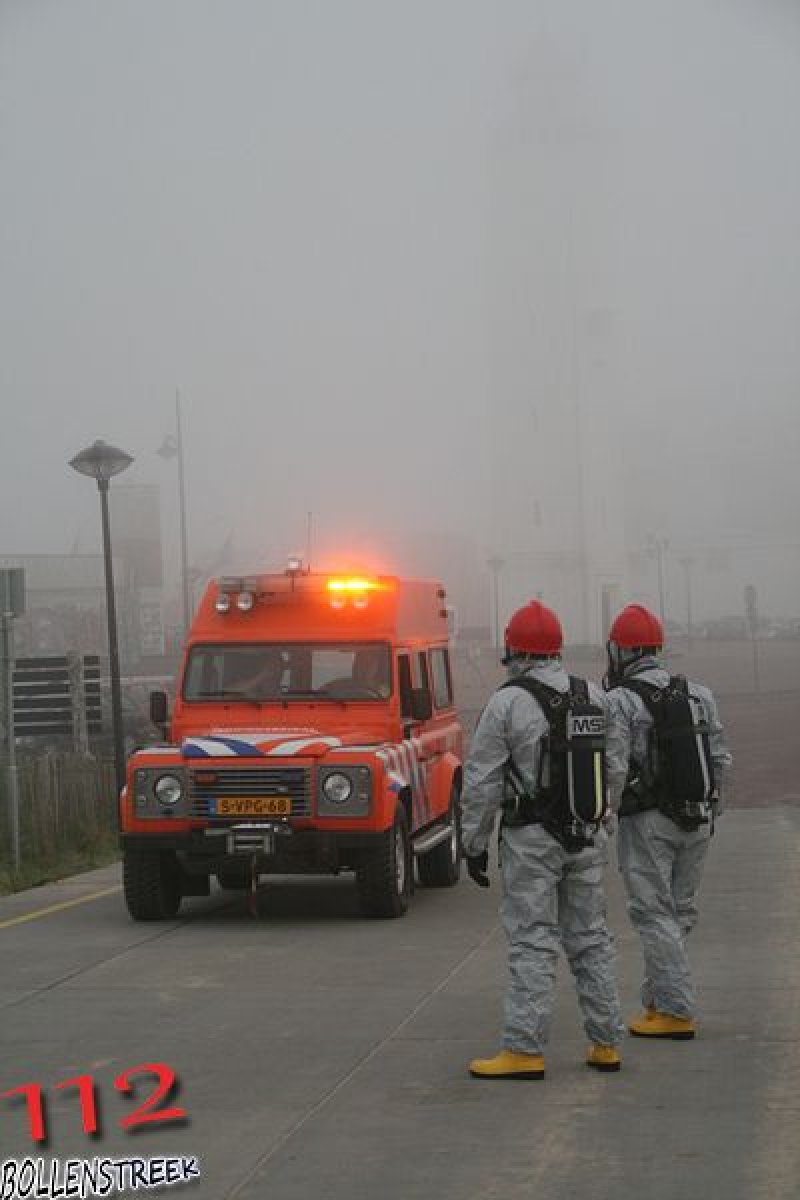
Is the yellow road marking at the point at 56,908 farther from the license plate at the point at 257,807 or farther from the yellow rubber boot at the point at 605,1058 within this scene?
the yellow rubber boot at the point at 605,1058

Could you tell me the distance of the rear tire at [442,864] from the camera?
56.1 ft

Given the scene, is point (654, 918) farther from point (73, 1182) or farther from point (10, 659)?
point (10, 659)

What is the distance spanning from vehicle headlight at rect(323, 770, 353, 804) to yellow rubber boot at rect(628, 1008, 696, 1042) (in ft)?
17.3

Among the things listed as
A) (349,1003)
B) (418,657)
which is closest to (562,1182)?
(349,1003)

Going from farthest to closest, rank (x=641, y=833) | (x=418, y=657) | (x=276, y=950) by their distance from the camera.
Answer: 1. (x=418, y=657)
2. (x=276, y=950)
3. (x=641, y=833)

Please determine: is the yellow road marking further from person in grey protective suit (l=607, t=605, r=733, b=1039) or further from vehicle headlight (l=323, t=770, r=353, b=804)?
person in grey protective suit (l=607, t=605, r=733, b=1039)

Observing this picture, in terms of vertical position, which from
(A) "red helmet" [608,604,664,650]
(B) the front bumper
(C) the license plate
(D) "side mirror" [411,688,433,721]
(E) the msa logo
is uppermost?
(A) "red helmet" [608,604,664,650]

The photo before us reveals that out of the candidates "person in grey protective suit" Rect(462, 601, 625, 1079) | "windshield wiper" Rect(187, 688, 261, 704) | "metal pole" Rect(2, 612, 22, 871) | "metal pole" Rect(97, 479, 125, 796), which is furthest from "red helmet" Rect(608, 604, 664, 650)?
"metal pole" Rect(97, 479, 125, 796)

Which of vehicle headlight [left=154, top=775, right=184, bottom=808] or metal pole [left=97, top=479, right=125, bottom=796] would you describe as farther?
metal pole [left=97, top=479, right=125, bottom=796]

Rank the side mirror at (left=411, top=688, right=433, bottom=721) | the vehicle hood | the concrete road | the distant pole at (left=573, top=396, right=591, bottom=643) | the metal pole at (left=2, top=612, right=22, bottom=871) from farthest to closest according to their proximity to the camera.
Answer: the distant pole at (left=573, top=396, right=591, bottom=643)
the metal pole at (left=2, top=612, right=22, bottom=871)
the side mirror at (left=411, top=688, right=433, bottom=721)
the vehicle hood
the concrete road

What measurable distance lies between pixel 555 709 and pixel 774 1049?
6.20 feet

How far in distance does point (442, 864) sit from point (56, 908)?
3.18 meters

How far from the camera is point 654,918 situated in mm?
9172

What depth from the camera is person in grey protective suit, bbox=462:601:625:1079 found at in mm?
8492
